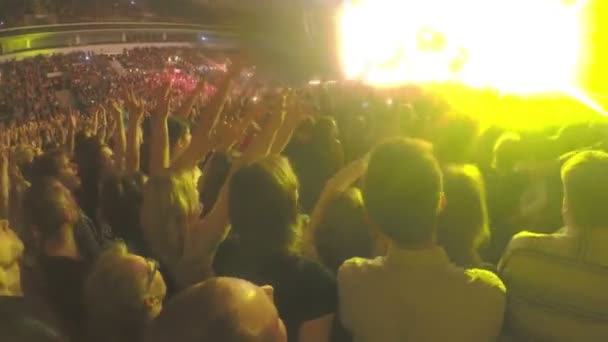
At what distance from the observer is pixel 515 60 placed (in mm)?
8039

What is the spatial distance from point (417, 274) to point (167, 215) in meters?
1.21

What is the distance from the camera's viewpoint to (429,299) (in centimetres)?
218

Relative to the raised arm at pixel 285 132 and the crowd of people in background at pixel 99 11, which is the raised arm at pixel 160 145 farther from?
the crowd of people in background at pixel 99 11

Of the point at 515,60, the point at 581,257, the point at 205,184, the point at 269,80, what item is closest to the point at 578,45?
the point at 515,60

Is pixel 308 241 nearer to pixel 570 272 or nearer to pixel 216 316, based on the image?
pixel 570 272

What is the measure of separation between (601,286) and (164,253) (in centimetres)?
162

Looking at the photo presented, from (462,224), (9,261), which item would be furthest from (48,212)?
(462,224)

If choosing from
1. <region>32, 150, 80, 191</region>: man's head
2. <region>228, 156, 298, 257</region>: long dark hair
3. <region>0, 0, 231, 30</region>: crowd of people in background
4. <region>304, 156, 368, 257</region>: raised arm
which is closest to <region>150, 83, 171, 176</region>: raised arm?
<region>32, 150, 80, 191</region>: man's head

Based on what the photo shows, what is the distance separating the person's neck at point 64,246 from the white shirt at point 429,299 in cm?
120

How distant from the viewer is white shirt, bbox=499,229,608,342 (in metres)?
2.23

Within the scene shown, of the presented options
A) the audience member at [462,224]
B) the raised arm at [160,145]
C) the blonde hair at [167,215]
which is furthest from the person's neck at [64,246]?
the audience member at [462,224]

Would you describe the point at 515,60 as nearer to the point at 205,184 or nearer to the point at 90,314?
the point at 205,184

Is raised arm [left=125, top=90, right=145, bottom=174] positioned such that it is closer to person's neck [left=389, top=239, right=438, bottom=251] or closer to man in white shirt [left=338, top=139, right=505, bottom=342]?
man in white shirt [left=338, top=139, right=505, bottom=342]

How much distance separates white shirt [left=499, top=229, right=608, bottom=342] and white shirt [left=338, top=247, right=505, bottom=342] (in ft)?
0.35
